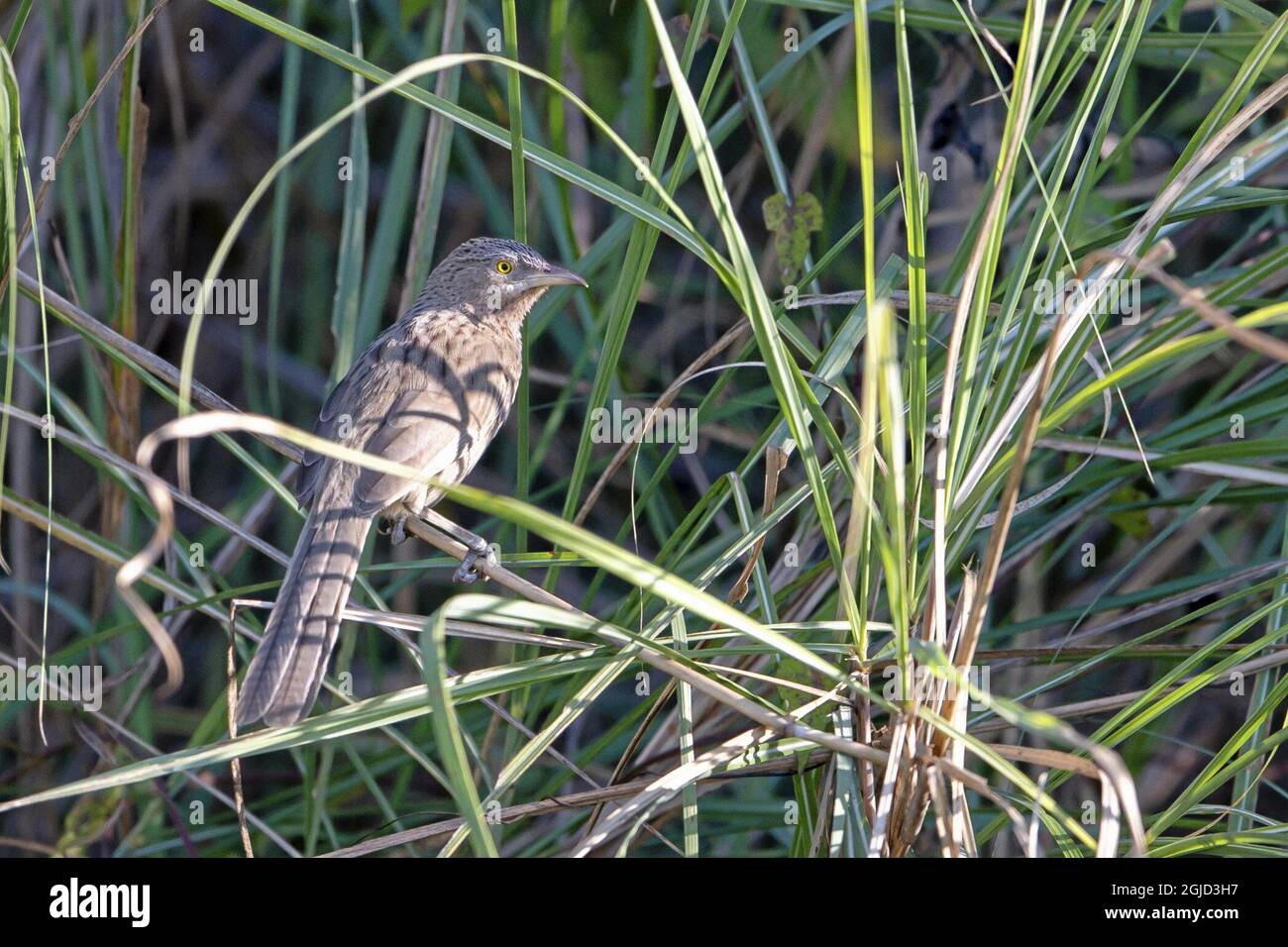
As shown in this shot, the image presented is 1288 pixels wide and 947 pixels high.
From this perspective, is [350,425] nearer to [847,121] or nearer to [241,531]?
[241,531]

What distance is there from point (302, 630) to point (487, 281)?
6.18 ft

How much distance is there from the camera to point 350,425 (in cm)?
358

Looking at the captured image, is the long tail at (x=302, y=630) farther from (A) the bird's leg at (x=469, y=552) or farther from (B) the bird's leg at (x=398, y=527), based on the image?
(B) the bird's leg at (x=398, y=527)

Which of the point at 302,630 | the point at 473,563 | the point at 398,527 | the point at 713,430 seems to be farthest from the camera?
the point at 713,430

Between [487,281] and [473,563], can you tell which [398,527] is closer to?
[473,563]

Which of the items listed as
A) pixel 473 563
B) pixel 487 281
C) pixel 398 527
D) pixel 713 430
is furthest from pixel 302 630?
pixel 713 430

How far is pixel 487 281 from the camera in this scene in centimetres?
423

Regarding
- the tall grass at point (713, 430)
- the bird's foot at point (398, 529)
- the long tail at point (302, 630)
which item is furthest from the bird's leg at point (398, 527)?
the long tail at point (302, 630)

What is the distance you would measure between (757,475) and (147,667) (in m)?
2.59

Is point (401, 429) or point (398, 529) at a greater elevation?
point (401, 429)

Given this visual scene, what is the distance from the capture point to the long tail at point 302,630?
99.2 inches

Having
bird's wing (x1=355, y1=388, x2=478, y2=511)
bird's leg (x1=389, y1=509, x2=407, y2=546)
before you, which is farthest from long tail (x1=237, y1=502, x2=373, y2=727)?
bird's leg (x1=389, y1=509, x2=407, y2=546)

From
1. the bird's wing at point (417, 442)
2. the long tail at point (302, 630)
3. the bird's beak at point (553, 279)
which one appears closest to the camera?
the long tail at point (302, 630)

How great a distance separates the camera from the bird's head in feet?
13.4
